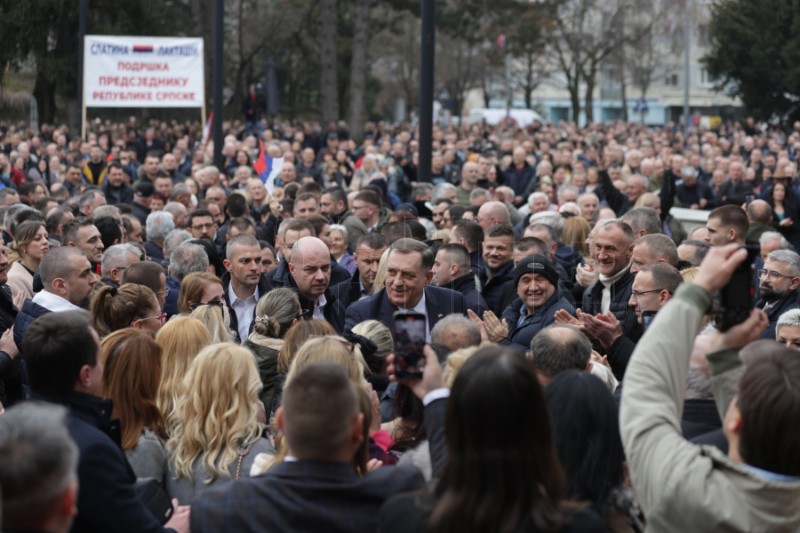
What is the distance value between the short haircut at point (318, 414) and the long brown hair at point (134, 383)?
1701 mm

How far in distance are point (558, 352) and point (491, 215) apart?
23.3ft

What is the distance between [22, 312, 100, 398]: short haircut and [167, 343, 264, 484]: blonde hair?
71cm

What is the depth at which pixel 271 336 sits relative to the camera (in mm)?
6957

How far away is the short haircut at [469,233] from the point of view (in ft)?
34.5

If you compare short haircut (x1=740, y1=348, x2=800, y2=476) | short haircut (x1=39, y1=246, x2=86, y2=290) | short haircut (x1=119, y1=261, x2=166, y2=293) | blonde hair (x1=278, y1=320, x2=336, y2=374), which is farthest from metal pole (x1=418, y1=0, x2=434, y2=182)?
short haircut (x1=740, y1=348, x2=800, y2=476)

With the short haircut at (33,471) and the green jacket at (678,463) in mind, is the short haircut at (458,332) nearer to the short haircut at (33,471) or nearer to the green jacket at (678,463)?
the green jacket at (678,463)

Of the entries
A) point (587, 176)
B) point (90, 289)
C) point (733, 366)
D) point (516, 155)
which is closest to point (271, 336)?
point (90, 289)

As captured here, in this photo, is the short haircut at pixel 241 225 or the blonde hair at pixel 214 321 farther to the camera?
the short haircut at pixel 241 225

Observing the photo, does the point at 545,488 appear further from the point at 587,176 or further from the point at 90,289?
the point at 587,176

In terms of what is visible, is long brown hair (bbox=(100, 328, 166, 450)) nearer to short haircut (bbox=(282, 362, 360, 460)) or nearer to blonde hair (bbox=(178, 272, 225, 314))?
short haircut (bbox=(282, 362, 360, 460))

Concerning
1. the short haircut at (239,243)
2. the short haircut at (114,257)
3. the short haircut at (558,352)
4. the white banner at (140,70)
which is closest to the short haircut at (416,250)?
the short haircut at (239,243)

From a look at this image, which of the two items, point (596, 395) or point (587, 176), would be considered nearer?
point (596, 395)

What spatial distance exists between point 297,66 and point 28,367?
52.1m

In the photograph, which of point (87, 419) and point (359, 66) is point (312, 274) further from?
point (359, 66)
